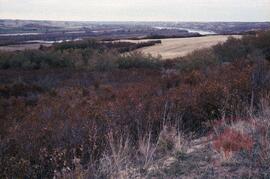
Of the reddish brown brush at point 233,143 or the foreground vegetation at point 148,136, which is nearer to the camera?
the foreground vegetation at point 148,136

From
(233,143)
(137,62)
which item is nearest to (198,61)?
(137,62)

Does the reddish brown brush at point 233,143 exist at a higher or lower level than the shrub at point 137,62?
higher

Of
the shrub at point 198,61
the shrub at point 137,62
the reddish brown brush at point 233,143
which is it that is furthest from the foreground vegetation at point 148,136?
the shrub at point 137,62

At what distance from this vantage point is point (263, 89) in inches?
343

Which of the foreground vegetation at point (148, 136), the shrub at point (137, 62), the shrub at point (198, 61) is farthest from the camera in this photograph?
the shrub at point (137, 62)

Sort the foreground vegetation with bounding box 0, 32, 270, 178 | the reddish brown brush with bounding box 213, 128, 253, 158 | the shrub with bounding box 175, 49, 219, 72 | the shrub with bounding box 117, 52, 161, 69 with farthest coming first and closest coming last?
1. the shrub with bounding box 117, 52, 161, 69
2. the shrub with bounding box 175, 49, 219, 72
3. the reddish brown brush with bounding box 213, 128, 253, 158
4. the foreground vegetation with bounding box 0, 32, 270, 178

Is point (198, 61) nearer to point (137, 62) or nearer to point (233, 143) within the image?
point (137, 62)

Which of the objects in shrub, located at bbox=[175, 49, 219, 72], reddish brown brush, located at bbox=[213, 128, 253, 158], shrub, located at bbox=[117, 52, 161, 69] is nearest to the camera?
reddish brown brush, located at bbox=[213, 128, 253, 158]

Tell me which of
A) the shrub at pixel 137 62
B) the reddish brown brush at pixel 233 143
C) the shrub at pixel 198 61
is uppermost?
the reddish brown brush at pixel 233 143

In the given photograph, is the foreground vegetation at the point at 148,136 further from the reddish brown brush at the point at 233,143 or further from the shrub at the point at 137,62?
the shrub at the point at 137,62

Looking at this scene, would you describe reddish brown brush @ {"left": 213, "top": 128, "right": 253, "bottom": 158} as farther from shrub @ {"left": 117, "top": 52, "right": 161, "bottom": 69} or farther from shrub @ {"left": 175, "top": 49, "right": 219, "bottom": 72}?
shrub @ {"left": 117, "top": 52, "right": 161, "bottom": 69}

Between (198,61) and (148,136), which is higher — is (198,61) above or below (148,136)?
below

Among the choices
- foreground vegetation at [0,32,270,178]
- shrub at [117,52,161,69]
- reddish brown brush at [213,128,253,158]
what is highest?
reddish brown brush at [213,128,253,158]

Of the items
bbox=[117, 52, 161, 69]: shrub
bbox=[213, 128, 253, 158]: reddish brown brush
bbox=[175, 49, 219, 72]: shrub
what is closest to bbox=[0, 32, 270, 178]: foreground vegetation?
bbox=[213, 128, 253, 158]: reddish brown brush
